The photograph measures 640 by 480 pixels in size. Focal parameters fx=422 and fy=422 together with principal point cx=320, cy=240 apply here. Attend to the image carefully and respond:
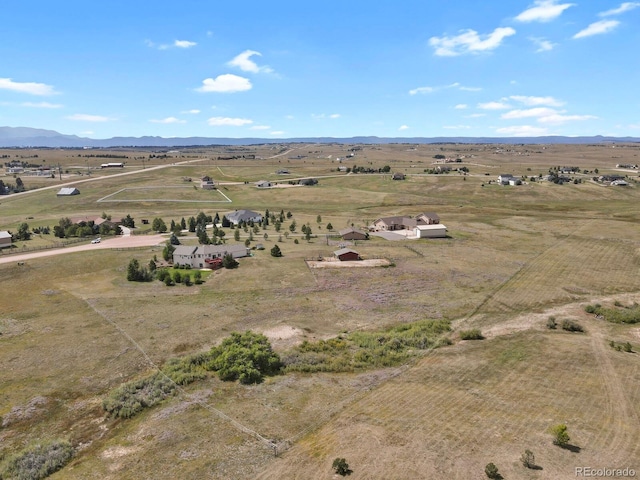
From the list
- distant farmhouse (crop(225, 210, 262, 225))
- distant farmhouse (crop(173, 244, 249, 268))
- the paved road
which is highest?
distant farmhouse (crop(225, 210, 262, 225))

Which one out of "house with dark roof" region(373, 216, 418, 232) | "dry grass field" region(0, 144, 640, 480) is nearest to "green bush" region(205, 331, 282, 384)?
"dry grass field" region(0, 144, 640, 480)

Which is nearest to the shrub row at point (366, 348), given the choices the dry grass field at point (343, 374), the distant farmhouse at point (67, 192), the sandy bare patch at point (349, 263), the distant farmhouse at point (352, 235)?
the dry grass field at point (343, 374)

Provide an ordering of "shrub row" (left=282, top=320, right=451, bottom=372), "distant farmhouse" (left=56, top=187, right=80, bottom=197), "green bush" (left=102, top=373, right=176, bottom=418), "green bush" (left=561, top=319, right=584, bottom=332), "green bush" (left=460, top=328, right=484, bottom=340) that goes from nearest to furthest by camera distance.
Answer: "green bush" (left=102, top=373, right=176, bottom=418)
"shrub row" (left=282, top=320, right=451, bottom=372)
"green bush" (left=460, top=328, right=484, bottom=340)
"green bush" (left=561, top=319, right=584, bottom=332)
"distant farmhouse" (left=56, top=187, right=80, bottom=197)

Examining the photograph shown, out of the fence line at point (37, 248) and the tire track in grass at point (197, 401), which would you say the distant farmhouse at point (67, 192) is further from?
the tire track in grass at point (197, 401)

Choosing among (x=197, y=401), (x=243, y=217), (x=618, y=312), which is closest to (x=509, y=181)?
(x=243, y=217)

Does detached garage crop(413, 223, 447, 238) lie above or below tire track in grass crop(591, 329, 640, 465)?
above

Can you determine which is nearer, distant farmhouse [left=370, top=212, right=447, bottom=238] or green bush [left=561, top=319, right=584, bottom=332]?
green bush [left=561, top=319, right=584, bottom=332]

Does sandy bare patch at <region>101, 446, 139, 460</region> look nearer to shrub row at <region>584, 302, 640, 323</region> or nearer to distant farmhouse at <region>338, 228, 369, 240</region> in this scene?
shrub row at <region>584, 302, 640, 323</region>
